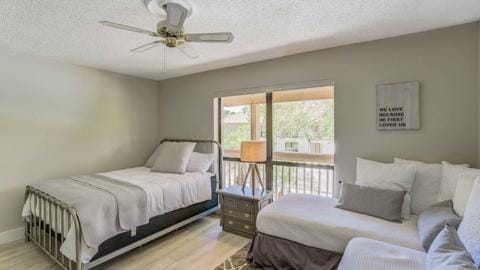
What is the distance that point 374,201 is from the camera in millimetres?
2123

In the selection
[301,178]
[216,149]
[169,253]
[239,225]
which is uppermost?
[216,149]

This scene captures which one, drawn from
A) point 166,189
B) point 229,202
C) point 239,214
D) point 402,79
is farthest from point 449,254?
point 166,189

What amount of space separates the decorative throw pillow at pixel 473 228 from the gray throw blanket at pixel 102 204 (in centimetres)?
255

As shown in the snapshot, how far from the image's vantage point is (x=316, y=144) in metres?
3.29

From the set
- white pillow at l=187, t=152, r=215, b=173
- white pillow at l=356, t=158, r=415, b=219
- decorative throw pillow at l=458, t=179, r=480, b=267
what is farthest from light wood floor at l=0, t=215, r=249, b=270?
decorative throw pillow at l=458, t=179, r=480, b=267

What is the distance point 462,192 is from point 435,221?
0.31 m

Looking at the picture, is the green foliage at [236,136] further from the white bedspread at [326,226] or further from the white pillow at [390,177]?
the white pillow at [390,177]

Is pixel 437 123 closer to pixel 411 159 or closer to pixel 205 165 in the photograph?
pixel 411 159

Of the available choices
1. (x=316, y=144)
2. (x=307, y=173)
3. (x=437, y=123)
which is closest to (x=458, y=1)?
(x=437, y=123)

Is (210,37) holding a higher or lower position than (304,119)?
higher

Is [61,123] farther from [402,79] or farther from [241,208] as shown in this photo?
→ [402,79]

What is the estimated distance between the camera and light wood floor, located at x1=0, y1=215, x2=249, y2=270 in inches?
93.8

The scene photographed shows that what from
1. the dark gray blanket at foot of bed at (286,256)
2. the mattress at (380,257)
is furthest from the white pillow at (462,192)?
the dark gray blanket at foot of bed at (286,256)

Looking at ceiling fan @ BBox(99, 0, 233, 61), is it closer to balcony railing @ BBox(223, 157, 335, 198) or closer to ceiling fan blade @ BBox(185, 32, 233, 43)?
ceiling fan blade @ BBox(185, 32, 233, 43)
